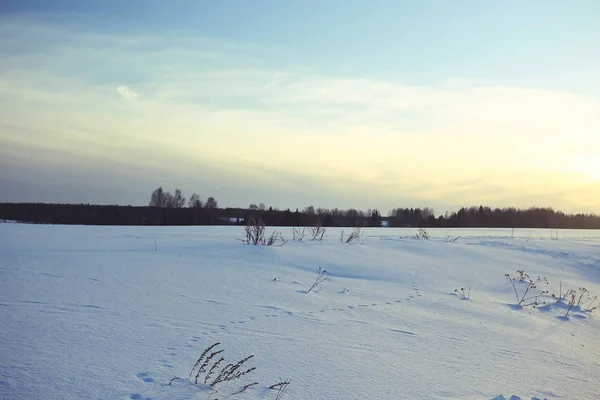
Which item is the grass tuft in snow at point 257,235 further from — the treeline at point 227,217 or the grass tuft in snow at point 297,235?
the treeline at point 227,217

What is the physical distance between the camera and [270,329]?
425 cm

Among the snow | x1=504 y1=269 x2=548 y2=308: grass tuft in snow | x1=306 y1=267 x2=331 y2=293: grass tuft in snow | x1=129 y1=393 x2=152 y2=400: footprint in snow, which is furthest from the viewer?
x1=504 y1=269 x2=548 y2=308: grass tuft in snow

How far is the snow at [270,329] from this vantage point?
9.71 ft

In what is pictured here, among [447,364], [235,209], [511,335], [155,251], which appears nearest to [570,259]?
[511,335]

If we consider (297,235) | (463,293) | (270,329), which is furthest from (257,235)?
(270,329)

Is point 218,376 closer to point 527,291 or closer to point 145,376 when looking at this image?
point 145,376

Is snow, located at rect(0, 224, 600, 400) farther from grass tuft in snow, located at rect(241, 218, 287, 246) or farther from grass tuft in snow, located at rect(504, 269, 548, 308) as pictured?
grass tuft in snow, located at rect(241, 218, 287, 246)

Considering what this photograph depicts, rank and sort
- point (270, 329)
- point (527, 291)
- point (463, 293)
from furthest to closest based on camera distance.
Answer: point (527, 291) < point (463, 293) < point (270, 329)

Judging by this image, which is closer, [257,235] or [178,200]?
[257,235]

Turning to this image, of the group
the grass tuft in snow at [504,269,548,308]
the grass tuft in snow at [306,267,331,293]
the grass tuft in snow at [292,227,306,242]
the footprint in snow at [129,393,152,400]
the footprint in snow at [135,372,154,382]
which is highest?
the grass tuft in snow at [292,227,306,242]

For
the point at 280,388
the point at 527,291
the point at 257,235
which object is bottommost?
the point at 527,291

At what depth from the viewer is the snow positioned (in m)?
2.96

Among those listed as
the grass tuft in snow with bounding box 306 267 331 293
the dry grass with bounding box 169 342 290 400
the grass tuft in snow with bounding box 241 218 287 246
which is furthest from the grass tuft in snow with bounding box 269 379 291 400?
the grass tuft in snow with bounding box 241 218 287 246

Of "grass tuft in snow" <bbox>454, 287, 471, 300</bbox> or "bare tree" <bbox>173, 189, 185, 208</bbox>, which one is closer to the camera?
"grass tuft in snow" <bbox>454, 287, 471, 300</bbox>
